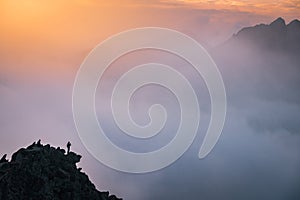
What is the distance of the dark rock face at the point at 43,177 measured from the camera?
460 feet

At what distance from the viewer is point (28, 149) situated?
151 m

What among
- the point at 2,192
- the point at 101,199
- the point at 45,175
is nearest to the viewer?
the point at 2,192

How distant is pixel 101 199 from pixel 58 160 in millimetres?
19812

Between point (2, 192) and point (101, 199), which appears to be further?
point (101, 199)

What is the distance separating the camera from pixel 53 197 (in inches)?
5625

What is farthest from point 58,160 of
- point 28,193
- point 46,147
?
point 28,193

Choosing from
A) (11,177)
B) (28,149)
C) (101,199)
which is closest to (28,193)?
(11,177)

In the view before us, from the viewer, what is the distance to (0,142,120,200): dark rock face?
14012cm

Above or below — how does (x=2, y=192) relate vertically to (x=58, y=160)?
below

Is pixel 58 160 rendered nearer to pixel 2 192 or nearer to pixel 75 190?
pixel 75 190

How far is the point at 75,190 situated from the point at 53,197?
893 cm

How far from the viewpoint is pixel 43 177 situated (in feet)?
472

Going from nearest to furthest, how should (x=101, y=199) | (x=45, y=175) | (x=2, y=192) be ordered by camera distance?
(x=2, y=192) < (x=45, y=175) < (x=101, y=199)

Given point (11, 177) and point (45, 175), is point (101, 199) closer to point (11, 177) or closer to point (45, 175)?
point (45, 175)
